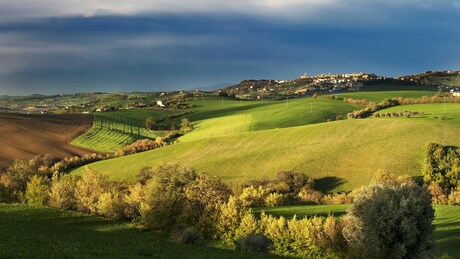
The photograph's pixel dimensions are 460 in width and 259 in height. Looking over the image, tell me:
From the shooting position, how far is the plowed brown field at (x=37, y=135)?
110m

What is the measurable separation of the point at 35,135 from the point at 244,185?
259 ft

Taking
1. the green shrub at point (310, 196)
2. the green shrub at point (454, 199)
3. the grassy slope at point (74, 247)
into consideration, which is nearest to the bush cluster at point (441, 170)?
the green shrub at point (454, 199)

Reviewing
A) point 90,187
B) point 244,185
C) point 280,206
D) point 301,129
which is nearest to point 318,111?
point 301,129

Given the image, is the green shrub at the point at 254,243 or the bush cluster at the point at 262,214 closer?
the bush cluster at the point at 262,214

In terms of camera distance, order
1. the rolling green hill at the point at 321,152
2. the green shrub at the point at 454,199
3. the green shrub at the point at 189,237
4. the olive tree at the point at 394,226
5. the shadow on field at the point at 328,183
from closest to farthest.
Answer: the olive tree at the point at 394,226 < the green shrub at the point at 189,237 < the green shrub at the point at 454,199 < the shadow on field at the point at 328,183 < the rolling green hill at the point at 321,152

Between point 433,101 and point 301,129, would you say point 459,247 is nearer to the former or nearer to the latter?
point 301,129

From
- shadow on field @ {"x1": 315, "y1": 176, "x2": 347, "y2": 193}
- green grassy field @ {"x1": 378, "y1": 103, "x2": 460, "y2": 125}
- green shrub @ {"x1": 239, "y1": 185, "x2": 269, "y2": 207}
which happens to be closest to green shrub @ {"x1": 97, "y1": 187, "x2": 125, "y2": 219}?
green shrub @ {"x1": 239, "y1": 185, "x2": 269, "y2": 207}

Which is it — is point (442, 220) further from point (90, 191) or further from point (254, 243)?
point (90, 191)

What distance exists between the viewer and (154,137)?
451 feet

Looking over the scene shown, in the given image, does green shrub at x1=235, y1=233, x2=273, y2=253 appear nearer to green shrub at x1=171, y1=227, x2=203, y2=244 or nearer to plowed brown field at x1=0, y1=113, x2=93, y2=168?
green shrub at x1=171, y1=227, x2=203, y2=244

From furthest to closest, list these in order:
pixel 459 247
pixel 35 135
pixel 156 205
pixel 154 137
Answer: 1. pixel 154 137
2. pixel 35 135
3. pixel 156 205
4. pixel 459 247

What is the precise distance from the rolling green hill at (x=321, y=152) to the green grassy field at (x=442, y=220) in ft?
61.4

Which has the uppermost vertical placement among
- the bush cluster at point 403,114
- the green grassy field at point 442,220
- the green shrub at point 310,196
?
the bush cluster at point 403,114

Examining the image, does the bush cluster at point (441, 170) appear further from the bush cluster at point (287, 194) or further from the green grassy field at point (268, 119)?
the green grassy field at point (268, 119)
